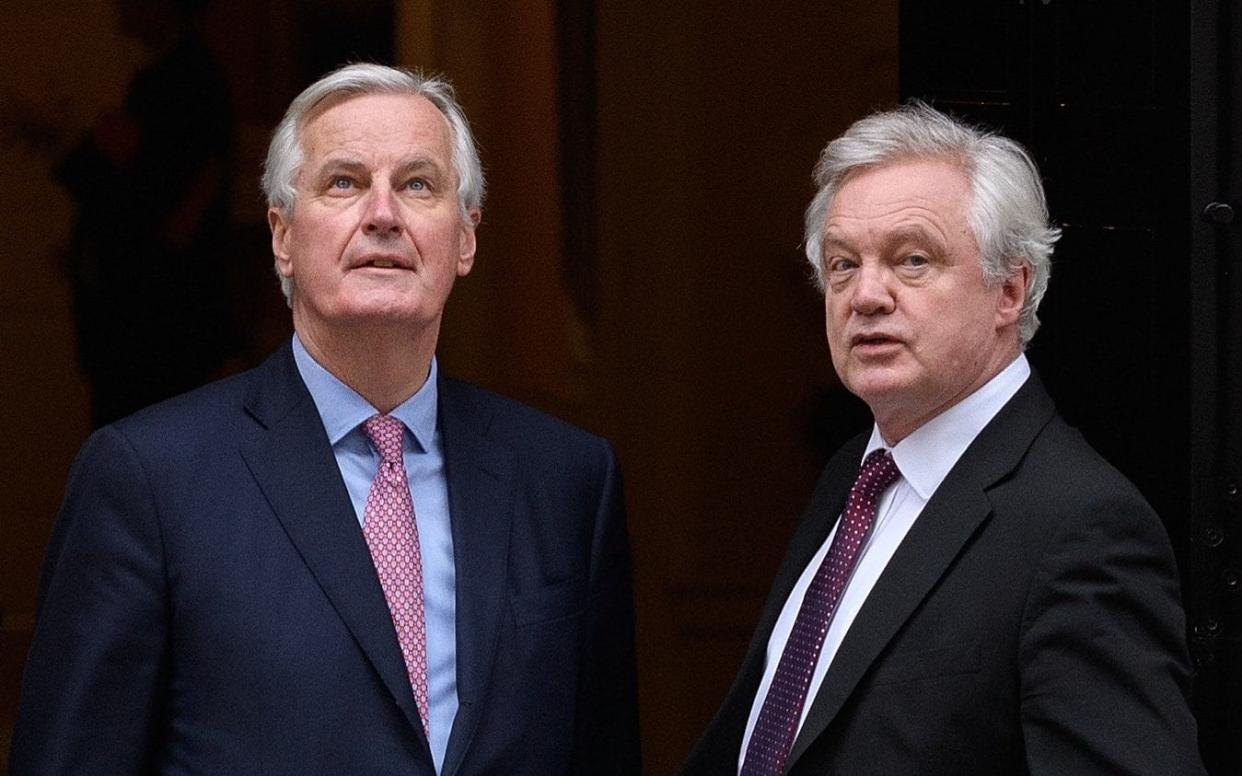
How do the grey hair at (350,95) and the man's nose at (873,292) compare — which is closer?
the man's nose at (873,292)

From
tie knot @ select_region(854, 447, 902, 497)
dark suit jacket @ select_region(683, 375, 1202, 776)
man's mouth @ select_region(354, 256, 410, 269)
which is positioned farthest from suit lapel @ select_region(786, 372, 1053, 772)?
man's mouth @ select_region(354, 256, 410, 269)

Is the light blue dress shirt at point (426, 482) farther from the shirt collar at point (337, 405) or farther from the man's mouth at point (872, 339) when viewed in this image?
the man's mouth at point (872, 339)

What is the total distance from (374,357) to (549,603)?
1.64 ft

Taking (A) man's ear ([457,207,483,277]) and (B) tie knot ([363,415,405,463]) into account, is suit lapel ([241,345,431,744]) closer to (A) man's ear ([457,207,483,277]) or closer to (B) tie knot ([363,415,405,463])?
(B) tie knot ([363,415,405,463])

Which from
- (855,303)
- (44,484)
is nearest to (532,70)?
(44,484)

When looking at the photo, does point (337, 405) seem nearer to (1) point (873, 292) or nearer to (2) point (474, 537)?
(2) point (474, 537)

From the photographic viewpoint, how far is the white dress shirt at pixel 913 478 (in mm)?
3018

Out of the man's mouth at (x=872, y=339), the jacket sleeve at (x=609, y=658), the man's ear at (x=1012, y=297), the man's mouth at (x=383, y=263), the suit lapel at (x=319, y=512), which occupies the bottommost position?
the jacket sleeve at (x=609, y=658)

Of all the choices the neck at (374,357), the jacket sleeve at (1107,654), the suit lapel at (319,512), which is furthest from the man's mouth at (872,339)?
the suit lapel at (319,512)

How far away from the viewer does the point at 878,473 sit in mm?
3133

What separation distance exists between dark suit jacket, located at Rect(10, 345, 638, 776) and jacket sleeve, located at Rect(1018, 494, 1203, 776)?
0.87 meters

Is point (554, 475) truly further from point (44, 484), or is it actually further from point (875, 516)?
point (44, 484)

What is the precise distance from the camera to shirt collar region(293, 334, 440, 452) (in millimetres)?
3191

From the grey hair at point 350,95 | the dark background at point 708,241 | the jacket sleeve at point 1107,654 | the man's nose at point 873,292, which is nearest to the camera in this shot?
the jacket sleeve at point 1107,654
